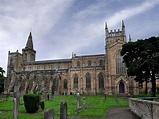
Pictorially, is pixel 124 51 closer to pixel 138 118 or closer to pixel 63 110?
pixel 138 118

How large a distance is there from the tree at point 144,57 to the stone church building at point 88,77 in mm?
15782

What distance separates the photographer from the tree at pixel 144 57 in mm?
29516

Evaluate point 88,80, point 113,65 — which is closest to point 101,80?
point 88,80

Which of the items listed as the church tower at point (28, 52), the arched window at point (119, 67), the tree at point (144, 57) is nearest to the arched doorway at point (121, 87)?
the arched window at point (119, 67)

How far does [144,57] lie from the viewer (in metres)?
31.5

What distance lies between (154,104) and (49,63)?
61.9m

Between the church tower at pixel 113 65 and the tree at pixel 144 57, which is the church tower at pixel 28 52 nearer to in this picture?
the church tower at pixel 113 65

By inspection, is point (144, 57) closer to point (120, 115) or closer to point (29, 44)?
point (120, 115)

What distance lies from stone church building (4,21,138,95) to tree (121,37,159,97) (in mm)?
15782

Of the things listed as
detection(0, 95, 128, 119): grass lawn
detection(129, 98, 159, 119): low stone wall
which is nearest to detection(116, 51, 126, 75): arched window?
detection(0, 95, 128, 119): grass lawn

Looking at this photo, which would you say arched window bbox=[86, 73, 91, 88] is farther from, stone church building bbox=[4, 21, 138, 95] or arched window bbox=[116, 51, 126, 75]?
arched window bbox=[116, 51, 126, 75]

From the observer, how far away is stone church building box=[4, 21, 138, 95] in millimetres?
49469

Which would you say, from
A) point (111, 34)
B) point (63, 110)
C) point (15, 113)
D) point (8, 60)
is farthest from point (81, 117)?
point (8, 60)

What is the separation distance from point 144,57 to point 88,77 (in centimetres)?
2575
